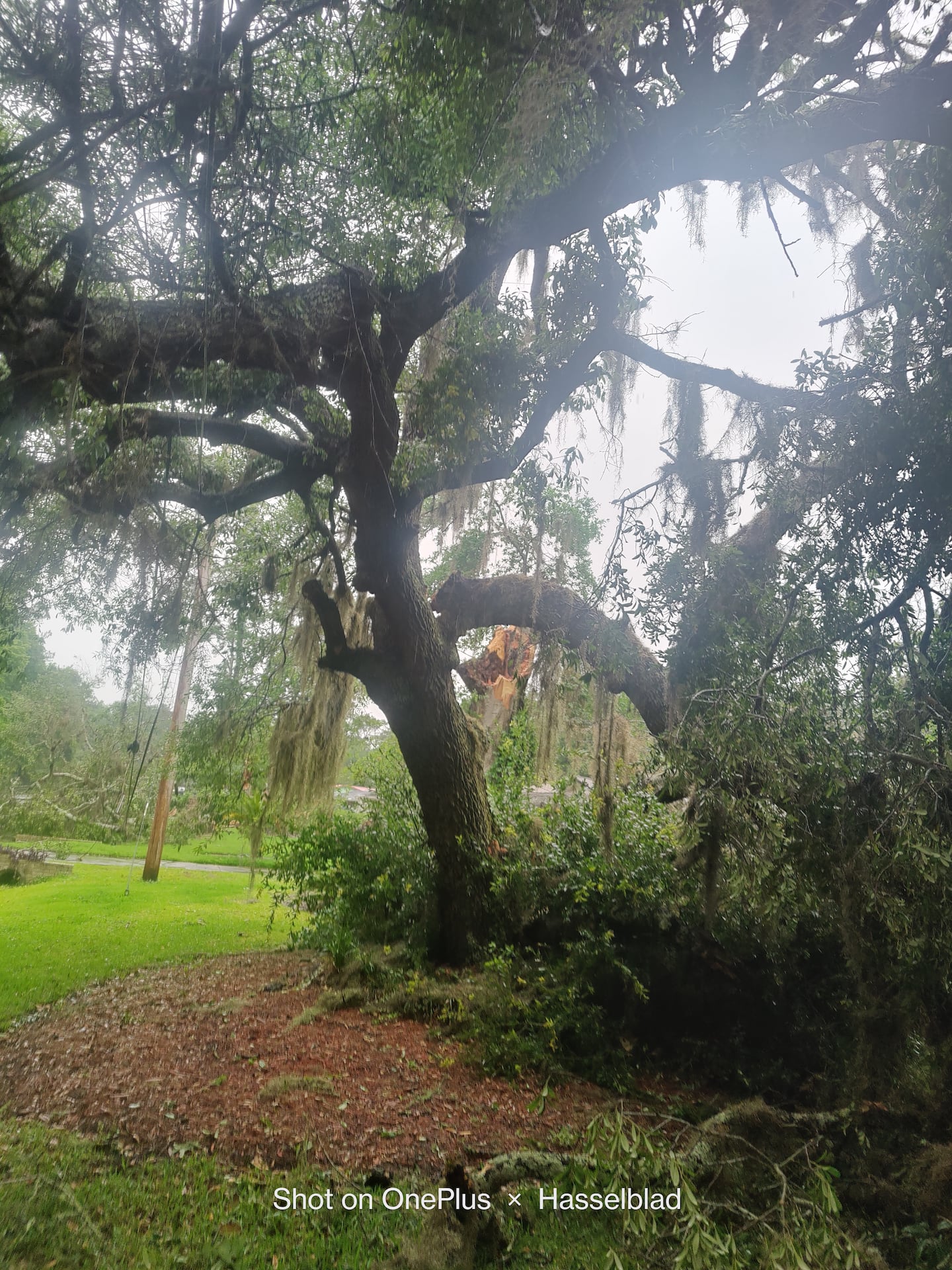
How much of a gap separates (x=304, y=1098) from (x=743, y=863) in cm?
275

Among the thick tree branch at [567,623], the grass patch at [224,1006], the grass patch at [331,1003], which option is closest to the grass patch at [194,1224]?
the grass patch at [331,1003]

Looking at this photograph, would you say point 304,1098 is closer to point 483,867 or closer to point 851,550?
point 483,867

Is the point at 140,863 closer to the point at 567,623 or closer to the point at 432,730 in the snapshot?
the point at 432,730

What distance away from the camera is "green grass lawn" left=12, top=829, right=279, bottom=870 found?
19828 mm

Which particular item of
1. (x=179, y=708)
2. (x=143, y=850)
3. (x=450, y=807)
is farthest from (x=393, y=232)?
(x=143, y=850)

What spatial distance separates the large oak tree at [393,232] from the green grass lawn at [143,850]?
14.0 m

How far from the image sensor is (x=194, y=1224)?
2.76m

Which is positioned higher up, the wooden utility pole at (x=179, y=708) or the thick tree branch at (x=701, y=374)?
the thick tree branch at (x=701, y=374)

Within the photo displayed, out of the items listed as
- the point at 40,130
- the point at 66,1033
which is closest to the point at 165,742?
the point at 66,1033

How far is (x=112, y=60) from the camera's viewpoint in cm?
355

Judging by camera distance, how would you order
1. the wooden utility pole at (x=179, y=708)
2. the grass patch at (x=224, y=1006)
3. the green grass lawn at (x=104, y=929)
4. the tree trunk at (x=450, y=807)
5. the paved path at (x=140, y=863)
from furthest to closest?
the paved path at (x=140, y=863), the green grass lawn at (x=104, y=929), the wooden utility pole at (x=179, y=708), the tree trunk at (x=450, y=807), the grass patch at (x=224, y=1006)

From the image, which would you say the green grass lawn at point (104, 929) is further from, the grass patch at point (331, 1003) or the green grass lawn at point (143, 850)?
the green grass lawn at point (143, 850)

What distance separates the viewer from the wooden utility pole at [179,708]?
6242mm

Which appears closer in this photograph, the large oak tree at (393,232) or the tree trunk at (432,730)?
the large oak tree at (393,232)
